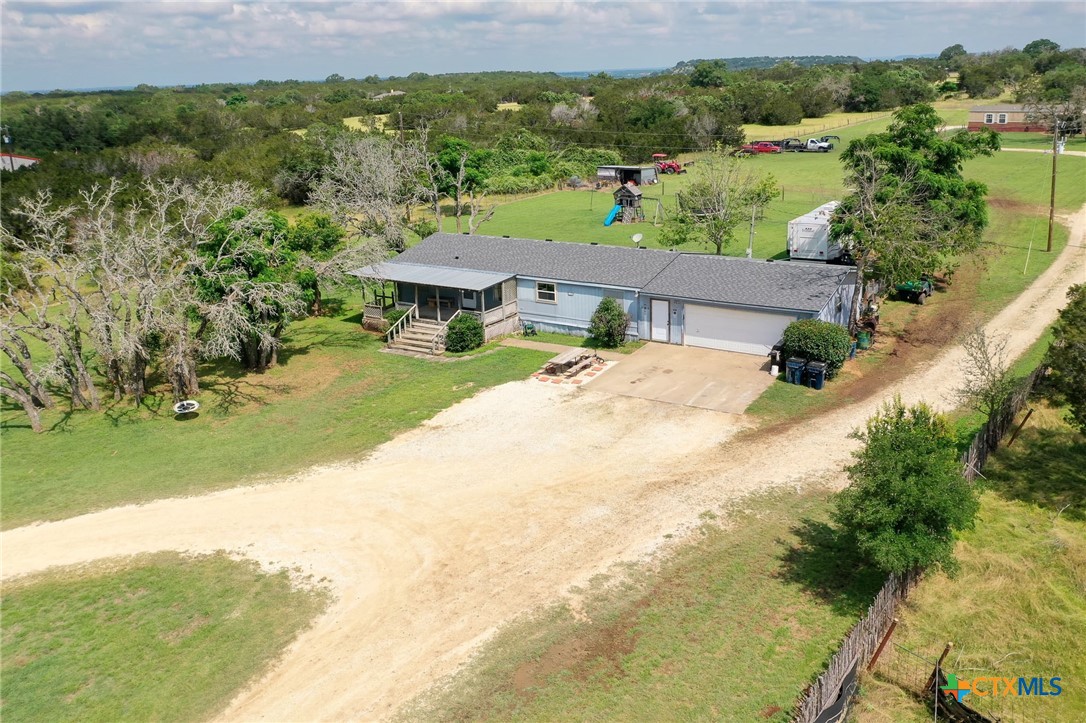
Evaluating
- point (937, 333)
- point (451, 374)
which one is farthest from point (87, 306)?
point (937, 333)

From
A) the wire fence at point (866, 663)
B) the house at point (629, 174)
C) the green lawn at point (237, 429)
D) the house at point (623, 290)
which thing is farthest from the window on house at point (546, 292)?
the house at point (629, 174)

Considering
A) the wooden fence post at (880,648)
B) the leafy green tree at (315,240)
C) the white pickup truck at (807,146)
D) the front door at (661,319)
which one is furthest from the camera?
the white pickup truck at (807,146)

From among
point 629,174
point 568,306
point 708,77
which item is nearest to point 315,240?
point 568,306

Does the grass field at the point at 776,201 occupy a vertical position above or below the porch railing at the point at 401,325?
above

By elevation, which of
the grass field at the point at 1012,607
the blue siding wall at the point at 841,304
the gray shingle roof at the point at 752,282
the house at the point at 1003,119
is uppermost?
the house at the point at 1003,119

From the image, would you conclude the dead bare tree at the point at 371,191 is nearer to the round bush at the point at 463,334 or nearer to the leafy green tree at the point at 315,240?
the leafy green tree at the point at 315,240

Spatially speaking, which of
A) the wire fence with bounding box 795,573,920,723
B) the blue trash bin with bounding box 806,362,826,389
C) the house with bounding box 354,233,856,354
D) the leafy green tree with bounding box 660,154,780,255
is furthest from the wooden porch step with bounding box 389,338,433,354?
the wire fence with bounding box 795,573,920,723

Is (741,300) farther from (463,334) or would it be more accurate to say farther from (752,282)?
(463,334)
